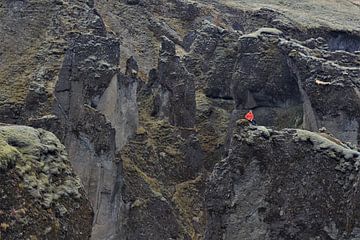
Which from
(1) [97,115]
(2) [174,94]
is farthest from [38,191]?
(2) [174,94]

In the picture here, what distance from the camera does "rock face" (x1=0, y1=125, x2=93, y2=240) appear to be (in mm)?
12586

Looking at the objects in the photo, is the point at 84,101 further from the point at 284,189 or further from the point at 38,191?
the point at 38,191

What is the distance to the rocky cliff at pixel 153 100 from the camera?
32.0m

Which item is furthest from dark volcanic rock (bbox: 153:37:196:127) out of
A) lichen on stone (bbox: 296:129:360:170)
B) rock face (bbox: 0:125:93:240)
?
rock face (bbox: 0:125:93:240)

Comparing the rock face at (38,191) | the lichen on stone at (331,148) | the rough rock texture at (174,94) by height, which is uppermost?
the rock face at (38,191)

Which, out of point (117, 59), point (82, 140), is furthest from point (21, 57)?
point (82, 140)

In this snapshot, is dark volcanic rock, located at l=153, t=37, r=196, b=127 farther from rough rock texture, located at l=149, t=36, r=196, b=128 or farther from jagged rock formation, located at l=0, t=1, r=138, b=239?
jagged rock formation, located at l=0, t=1, r=138, b=239

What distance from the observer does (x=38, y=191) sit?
13250 mm

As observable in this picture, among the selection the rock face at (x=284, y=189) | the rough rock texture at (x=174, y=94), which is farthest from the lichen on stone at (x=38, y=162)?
the rough rock texture at (x=174, y=94)

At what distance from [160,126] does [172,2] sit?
1102 inches

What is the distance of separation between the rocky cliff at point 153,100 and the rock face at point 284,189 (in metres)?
5.07

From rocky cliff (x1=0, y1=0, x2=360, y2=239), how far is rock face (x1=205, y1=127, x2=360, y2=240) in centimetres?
507

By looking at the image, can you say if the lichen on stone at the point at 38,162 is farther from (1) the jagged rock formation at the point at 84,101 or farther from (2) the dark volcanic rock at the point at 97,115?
(2) the dark volcanic rock at the point at 97,115

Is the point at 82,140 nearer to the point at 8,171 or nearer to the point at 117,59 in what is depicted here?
the point at 117,59
